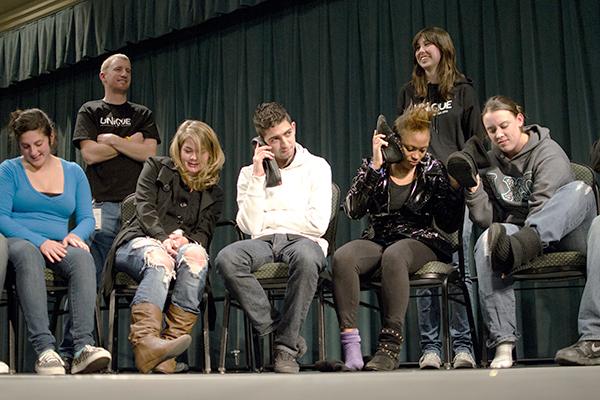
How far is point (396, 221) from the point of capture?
3043mm

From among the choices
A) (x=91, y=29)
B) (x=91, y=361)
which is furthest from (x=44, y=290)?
(x=91, y=29)

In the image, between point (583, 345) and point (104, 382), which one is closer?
point (104, 382)

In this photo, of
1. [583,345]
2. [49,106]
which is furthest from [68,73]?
[583,345]

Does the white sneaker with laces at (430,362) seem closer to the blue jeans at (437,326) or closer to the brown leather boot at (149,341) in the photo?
the blue jeans at (437,326)

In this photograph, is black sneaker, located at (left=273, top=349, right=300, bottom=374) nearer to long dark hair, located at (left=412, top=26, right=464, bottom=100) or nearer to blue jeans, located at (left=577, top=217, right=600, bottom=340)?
blue jeans, located at (left=577, top=217, right=600, bottom=340)

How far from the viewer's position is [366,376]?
151 cm

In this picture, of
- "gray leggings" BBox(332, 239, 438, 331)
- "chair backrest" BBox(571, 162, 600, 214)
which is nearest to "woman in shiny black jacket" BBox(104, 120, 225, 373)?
"gray leggings" BBox(332, 239, 438, 331)

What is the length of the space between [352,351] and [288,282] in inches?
13.4

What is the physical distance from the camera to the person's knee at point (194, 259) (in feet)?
9.85

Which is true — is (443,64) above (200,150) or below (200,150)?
above

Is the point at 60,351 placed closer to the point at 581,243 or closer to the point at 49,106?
the point at 581,243

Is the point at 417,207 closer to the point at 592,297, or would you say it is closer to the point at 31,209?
the point at 592,297

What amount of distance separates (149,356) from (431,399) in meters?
1.45

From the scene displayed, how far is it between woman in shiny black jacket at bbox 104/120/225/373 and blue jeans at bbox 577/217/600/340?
131cm
